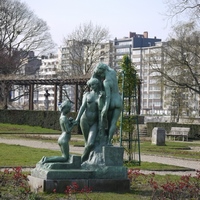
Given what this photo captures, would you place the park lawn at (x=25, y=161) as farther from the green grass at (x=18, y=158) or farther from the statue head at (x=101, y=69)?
the statue head at (x=101, y=69)

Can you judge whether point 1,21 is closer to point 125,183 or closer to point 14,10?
point 14,10

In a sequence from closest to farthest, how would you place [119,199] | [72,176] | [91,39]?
1. [119,199]
2. [72,176]
3. [91,39]

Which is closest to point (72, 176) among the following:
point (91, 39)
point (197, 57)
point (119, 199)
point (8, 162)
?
point (119, 199)

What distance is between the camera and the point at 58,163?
1084 centimetres

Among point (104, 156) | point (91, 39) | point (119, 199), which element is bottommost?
point (119, 199)

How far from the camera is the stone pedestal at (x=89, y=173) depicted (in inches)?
416

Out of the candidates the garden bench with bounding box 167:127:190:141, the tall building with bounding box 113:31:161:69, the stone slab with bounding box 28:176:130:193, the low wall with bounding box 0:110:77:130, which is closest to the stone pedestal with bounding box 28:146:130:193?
the stone slab with bounding box 28:176:130:193

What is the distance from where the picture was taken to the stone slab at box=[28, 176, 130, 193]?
10508mm

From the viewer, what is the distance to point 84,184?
10.7 m

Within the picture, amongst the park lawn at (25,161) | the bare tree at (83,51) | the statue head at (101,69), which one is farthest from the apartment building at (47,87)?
the statue head at (101,69)

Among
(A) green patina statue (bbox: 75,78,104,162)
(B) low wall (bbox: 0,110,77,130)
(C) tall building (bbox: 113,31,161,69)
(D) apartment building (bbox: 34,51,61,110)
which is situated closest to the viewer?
(A) green patina statue (bbox: 75,78,104,162)

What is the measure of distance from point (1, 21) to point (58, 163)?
46.9 metres

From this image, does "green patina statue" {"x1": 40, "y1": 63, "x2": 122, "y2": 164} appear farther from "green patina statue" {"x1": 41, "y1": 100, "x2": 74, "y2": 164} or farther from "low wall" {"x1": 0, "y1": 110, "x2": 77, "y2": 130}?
"low wall" {"x1": 0, "y1": 110, "x2": 77, "y2": 130}

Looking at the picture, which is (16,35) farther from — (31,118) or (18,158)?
(18,158)
